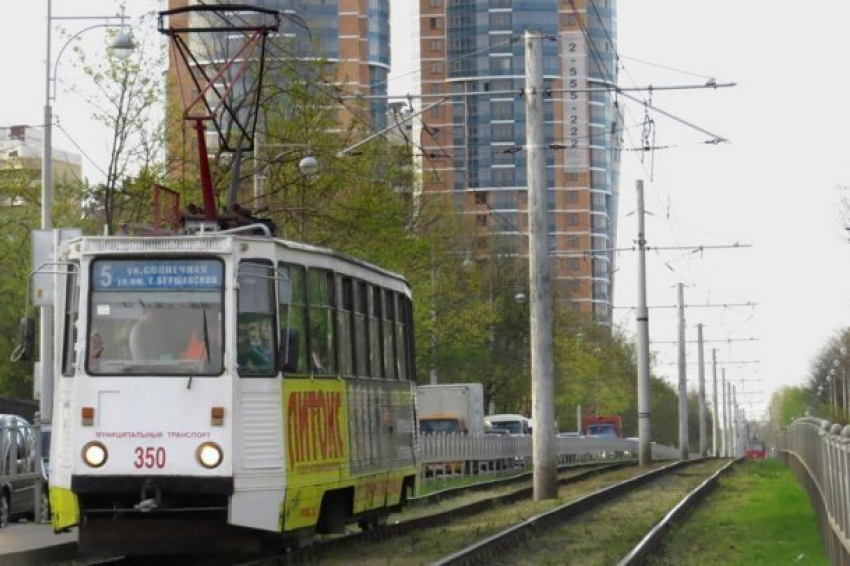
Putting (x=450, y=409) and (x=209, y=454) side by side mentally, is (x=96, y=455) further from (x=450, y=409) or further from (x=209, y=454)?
(x=450, y=409)

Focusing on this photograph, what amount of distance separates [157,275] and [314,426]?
2361 mm

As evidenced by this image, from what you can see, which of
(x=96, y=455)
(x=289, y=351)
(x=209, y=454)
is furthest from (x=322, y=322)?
(x=96, y=455)

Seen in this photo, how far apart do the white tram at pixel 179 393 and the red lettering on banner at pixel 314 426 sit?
38mm

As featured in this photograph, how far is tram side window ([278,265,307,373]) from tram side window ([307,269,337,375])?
0.90 feet

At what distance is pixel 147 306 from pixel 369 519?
20.9 feet

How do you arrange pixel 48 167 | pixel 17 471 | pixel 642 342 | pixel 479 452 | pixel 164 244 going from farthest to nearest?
pixel 642 342
pixel 479 452
pixel 48 167
pixel 17 471
pixel 164 244

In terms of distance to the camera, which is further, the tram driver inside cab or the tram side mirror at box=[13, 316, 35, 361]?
the tram side mirror at box=[13, 316, 35, 361]

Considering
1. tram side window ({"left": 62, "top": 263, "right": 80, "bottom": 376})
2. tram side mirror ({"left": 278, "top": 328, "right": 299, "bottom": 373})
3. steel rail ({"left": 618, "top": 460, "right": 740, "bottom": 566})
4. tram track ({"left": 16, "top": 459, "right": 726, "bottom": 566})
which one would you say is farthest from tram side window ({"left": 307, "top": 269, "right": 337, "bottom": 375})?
steel rail ({"left": 618, "top": 460, "right": 740, "bottom": 566})

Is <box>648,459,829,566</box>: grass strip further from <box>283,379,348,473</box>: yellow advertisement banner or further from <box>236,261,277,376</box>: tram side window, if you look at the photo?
<box>236,261,277,376</box>: tram side window

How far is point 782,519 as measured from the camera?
2786 centimetres

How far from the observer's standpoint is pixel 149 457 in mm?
17000

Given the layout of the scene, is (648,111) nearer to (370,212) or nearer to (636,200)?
(370,212)

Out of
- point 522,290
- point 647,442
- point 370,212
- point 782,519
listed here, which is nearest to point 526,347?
point 522,290

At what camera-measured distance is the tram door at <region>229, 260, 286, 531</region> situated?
1711 cm
